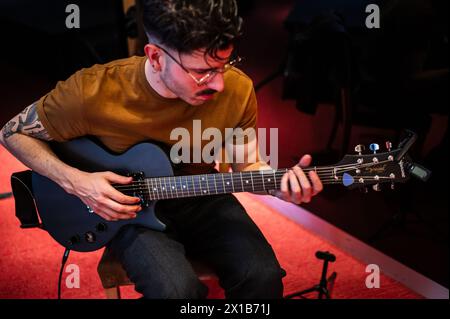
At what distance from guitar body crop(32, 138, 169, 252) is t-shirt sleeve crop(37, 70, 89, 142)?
0.20ft

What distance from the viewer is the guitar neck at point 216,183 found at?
132 centimetres

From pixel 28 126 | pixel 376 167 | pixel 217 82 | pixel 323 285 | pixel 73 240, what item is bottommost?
pixel 323 285

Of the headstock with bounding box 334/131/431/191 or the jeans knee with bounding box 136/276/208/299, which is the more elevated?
the headstock with bounding box 334/131/431/191

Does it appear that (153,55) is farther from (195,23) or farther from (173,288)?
(173,288)

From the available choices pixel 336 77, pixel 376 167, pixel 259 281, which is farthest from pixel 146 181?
pixel 336 77

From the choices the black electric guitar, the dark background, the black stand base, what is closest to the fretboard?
the black electric guitar

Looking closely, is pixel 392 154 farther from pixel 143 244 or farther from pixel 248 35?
pixel 248 35

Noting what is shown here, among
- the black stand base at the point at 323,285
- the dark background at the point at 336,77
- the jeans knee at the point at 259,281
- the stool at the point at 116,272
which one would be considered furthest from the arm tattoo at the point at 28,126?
the black stand base at the point at 323,285

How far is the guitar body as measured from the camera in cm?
143

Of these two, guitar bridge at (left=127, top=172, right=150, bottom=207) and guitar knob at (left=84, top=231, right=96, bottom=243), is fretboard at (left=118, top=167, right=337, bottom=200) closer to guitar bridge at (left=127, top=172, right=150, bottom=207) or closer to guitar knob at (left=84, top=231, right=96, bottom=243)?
guitar bridge at (left=127, top=172, right=150, bottom=207)

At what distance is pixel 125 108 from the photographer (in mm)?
1412

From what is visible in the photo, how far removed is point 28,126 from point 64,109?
14 centimetres

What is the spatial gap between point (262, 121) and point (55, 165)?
1.20 meters

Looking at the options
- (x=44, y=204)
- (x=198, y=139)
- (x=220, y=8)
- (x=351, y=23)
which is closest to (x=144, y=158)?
(x=198, y=139)
